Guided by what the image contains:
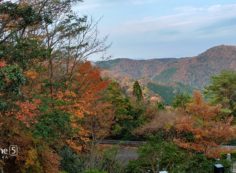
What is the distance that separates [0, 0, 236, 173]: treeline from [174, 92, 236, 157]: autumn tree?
53mm

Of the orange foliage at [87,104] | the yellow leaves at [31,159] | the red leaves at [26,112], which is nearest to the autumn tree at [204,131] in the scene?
the orange foliage at [87,104]

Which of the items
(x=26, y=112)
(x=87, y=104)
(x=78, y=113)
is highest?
(x=26, y=112)

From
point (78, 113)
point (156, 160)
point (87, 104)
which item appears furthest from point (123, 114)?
point (156, 160)

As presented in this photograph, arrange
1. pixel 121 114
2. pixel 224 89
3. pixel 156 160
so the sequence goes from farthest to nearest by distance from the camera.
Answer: pixel 224 89 < pixel 121 114 < pixel 156 160

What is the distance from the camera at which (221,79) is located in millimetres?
41250

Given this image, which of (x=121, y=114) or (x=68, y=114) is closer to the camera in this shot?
(x=68, y=114)

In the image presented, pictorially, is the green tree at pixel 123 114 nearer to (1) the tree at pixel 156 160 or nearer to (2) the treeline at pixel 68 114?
(2) the treeline at pixel 68 114

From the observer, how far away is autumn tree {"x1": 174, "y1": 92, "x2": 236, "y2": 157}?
77.6 feet

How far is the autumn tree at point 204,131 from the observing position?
23.6 metres

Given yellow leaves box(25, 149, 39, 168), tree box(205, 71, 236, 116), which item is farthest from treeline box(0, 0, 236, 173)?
tree box(205, 71, 236, 116)

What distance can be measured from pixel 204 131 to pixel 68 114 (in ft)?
31.1

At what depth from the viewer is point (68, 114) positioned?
16750mm

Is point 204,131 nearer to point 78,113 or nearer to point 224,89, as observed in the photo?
point 78,113

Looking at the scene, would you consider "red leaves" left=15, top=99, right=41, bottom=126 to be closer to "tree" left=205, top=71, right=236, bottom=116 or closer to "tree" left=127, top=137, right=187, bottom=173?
"tree" left=127, top=137, right=187, bottom=173
